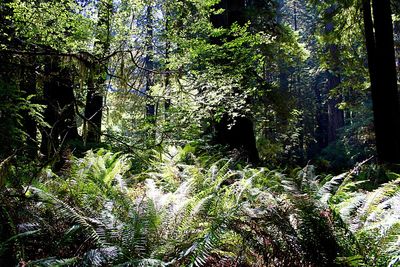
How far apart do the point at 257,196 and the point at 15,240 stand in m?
2.06

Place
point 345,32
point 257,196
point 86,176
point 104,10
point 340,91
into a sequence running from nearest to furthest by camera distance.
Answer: point 257,196 < point 86,176 < point 104,10 < point 345,32 < point 340,91

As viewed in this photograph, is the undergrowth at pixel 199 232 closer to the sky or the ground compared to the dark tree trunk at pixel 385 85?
closer to the ground

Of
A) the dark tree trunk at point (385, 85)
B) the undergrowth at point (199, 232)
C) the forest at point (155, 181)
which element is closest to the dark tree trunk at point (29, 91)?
the forest at point (155, 181)

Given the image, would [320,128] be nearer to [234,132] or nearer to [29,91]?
[234,132]

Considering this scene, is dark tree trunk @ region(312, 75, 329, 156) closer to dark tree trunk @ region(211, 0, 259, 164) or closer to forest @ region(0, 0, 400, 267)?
dark tree trunk @ region(211, 0, 259, 164)

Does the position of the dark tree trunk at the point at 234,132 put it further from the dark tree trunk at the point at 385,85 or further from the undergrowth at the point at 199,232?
the undergrowth at the point at 199,232

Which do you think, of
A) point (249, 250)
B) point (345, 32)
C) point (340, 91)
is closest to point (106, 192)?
point (249, 250)

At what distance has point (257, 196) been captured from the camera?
356 cm

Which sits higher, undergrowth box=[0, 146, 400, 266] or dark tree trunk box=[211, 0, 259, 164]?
dark tree trunk box=[211, 0, 259, 164]

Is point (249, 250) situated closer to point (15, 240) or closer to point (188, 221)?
point (188, 221)

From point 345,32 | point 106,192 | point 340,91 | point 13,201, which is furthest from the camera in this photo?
point 340,91

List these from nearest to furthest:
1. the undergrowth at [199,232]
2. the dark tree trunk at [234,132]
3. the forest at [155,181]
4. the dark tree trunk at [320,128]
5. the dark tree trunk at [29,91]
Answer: the undergrowth at [199,232]
the forest at [155,181]
the dark tree trunk at [29,91]
the dark tree trunk at [234,132]
the dark tree trunk at [320,128]

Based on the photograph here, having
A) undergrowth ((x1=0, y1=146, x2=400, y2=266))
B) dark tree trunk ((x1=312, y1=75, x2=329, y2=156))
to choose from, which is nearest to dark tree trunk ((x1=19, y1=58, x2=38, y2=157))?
undergrowth ((x1=0, y1=146, x2=400, y2=266))

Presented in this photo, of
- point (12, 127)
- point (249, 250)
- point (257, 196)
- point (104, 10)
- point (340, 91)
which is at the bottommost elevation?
point (249, 250)
